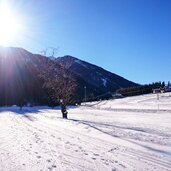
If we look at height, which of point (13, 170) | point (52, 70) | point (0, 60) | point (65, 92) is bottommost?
point (13, 170)

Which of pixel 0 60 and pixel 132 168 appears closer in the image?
pixel 132 168

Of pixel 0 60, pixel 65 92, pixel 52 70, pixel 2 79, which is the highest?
pixel 0 60

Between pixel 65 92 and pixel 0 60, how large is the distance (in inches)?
3790

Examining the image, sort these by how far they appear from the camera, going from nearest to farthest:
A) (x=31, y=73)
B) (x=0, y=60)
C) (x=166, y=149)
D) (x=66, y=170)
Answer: (x=66, y=170)
(x=166, y=149)
(x=31, y=73)
(x=0, y=60)

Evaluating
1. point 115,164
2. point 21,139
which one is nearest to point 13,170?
point 115,164

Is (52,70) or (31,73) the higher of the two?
(31,73)

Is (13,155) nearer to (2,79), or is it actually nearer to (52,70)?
(52,70)

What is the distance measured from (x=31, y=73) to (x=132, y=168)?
10240 cm

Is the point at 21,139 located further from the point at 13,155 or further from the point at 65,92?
the point at 65,92

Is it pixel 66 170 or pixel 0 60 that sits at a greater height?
pixel 0 60

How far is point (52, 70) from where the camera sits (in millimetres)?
31781

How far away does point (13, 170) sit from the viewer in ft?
27.4

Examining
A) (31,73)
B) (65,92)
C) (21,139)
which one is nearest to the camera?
(21,139)

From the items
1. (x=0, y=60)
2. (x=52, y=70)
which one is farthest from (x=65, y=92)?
(x=0, y=60)
